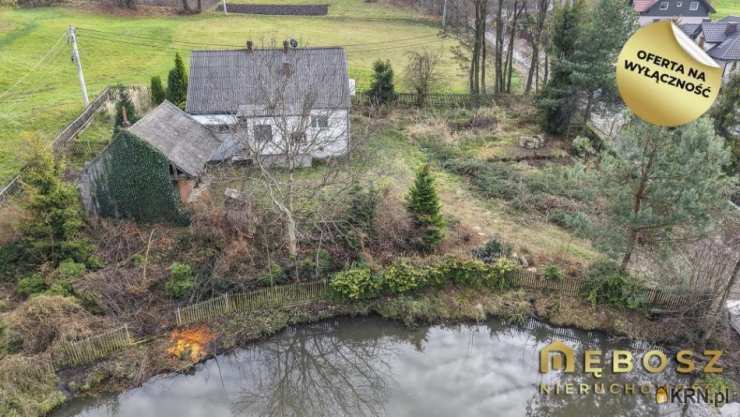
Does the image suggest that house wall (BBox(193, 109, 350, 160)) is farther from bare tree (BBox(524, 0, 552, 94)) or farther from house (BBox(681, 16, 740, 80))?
house (BBox(681, 16, 740, 80))

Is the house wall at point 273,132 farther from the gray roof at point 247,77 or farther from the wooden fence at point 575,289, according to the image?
the wooden fence at point 575,289

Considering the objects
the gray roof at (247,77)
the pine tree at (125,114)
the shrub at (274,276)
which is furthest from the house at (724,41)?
the pine tree at (125,114)

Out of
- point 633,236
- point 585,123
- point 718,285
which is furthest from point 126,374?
point 585,123

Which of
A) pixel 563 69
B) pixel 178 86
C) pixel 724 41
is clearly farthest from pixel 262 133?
pixel 724 41

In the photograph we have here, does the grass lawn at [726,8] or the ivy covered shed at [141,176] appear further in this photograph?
the grass lawn at [726,8]

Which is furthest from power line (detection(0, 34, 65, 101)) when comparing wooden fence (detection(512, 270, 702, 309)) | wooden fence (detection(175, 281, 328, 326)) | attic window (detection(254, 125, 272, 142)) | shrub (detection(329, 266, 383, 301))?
wooden fence (detection(512, 270, 702, 309))

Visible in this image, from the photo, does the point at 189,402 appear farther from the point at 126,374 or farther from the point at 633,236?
the point at 633,236
